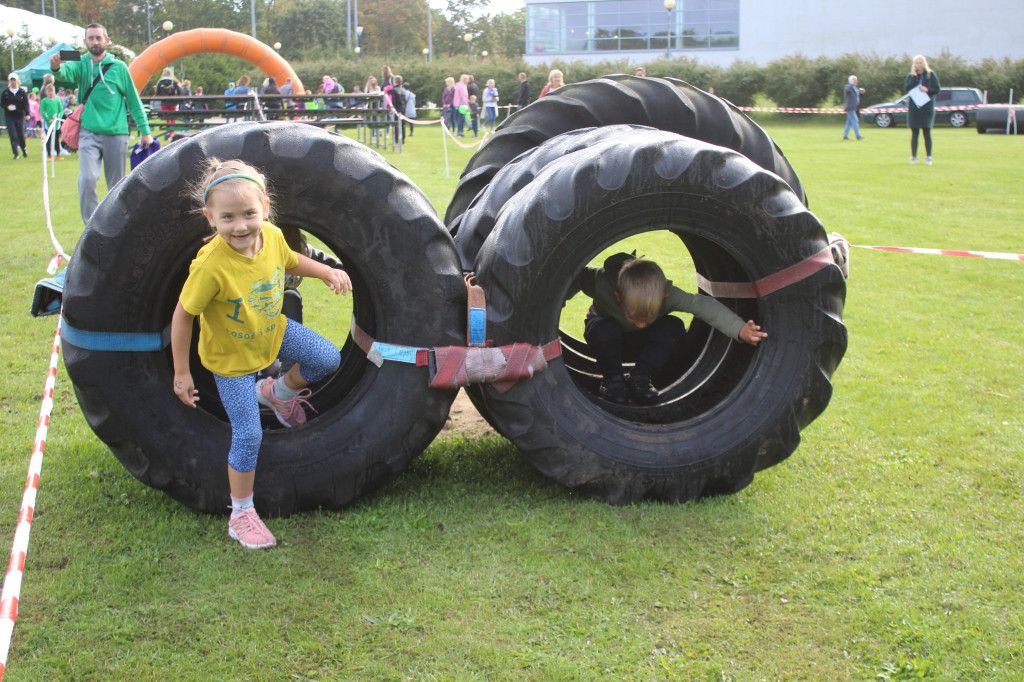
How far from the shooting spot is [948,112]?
33938 mm

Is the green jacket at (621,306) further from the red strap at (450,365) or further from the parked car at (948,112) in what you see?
the parked car at (948,112)

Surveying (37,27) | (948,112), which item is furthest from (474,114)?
(37,27)

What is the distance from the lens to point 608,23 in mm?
60000

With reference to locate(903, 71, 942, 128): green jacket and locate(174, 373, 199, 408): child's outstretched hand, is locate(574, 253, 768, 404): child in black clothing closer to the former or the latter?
locate(174, 373, 199, 408): child's outstretched hand

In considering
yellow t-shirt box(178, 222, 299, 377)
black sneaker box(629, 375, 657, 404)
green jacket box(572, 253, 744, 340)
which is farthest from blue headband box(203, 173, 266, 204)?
black sneaker box(629, 375, 657, 404)

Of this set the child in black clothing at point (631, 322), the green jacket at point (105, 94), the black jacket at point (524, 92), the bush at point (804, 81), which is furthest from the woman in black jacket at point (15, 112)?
the bush at point (804, 81)

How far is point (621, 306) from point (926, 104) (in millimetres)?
15991

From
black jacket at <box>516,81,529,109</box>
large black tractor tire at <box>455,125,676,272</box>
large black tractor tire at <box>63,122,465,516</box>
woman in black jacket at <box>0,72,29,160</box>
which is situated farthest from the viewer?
black jacket at <box>516,81,529,109</box>

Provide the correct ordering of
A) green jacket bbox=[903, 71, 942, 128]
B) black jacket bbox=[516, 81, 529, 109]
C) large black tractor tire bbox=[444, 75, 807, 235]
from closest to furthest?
large black tractor tire bbox=[444, 75, 807, 235] < green jacket bbox=[903, 71, 942, 128] < black jacket bbox=[516, 81, 529, 109]

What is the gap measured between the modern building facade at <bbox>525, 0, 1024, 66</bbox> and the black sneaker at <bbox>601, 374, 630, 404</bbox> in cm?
4729

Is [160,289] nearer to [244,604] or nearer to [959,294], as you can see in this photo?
[244,604]

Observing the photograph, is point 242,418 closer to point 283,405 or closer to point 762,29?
point 283,405

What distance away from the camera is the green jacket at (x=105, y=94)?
8.97 metres

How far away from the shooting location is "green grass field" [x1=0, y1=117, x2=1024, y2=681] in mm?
2795
